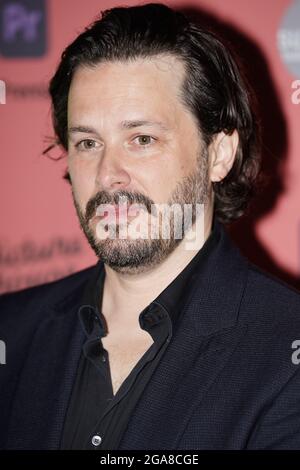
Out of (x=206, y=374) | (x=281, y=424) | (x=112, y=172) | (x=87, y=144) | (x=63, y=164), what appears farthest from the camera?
(x=63, y=164)

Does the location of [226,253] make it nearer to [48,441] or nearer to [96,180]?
[96,180]

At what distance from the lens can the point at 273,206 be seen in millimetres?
2664

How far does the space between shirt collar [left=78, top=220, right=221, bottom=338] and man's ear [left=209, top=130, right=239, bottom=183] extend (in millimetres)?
150

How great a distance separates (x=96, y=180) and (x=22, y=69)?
1.04 metres

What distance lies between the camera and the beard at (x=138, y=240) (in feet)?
5.99

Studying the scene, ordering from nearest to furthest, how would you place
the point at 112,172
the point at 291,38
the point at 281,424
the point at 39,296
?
the point at 281,424 → the point at 112,172 → the point at 39,296 → the point at 291,38

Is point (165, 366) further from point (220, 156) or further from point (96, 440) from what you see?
point (220, 156)

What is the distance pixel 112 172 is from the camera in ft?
5.90

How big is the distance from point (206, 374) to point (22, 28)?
1652mm

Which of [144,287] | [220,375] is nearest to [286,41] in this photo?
[144,287]

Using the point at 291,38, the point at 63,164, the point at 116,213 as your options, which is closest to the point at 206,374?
the point at 116,213

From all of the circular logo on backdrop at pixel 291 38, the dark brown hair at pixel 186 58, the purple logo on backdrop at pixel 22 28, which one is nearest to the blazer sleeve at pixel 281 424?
the dark brown hair at pixel 186 58

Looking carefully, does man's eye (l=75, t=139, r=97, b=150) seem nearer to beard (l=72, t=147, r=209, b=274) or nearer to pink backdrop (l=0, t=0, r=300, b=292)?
beard (l=72, t=147, r=209, b=274)
